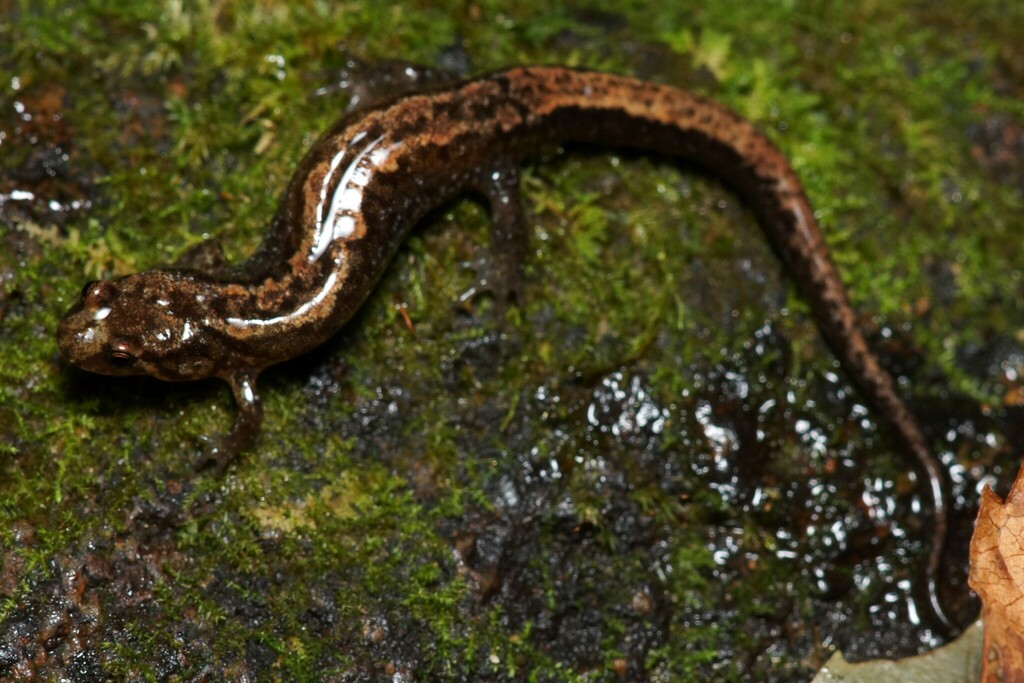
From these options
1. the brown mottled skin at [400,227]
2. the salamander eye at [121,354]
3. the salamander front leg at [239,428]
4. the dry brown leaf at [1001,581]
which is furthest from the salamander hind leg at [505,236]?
the dry brown leaf at [1001,581]

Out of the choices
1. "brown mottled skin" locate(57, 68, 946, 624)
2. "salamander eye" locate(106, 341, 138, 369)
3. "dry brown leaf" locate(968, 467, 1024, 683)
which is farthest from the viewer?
"brown mottled skin" locate(57, 68, 946, 624)

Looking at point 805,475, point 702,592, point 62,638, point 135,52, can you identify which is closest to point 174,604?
point 62,638

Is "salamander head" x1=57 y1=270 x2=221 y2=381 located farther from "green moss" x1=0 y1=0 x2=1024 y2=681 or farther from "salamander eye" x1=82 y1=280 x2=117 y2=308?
"green moss" x1=0 y1=0 x2=1024 y2=681

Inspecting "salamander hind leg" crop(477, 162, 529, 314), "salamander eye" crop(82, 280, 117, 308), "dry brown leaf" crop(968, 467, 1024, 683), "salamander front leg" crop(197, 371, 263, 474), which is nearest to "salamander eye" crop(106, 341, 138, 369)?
"salamander eye" crop(82, 280, 117, 308)

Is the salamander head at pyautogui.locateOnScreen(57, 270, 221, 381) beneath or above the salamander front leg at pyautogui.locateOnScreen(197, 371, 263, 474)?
above

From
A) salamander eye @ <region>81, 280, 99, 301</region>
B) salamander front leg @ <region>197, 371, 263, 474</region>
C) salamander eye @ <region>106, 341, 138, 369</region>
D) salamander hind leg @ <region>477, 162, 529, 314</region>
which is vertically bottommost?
salamander front leg @ <region>197, 371, 263, 474</region>

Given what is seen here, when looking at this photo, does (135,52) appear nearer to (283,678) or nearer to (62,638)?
(62,638)

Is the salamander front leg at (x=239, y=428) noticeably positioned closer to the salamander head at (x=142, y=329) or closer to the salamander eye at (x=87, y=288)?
the salamander head at (x=142, y=329)
